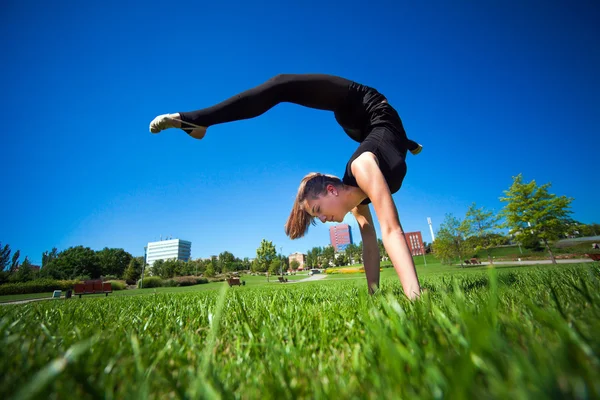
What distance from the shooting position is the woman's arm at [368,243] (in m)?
2.78

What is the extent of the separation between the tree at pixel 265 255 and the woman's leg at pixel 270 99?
2452 inches

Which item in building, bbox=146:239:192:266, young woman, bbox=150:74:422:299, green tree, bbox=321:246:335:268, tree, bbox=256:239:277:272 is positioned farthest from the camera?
building, bbox=146:239:192:266

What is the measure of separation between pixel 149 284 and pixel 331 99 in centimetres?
4656

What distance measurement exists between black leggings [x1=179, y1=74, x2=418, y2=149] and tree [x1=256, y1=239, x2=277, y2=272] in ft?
204

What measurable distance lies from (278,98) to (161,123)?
3.42 ft

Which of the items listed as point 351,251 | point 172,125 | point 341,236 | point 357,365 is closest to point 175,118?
point 172,125

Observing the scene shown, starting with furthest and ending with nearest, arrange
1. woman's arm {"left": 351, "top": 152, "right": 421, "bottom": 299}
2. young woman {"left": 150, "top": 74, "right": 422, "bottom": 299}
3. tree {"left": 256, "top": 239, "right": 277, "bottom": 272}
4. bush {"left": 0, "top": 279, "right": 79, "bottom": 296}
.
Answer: tree {"left": 256, "top": 239, "right": 277, "bottom": 272}, bush {"left": 0, "top": 279, "right": 79, "bottom": 296}, young woman {"left": 150, "top": 74, "right": 422, "bottom": 299}, woman's arm {"left": 351, "top": 152, "right": 421, "bottom": 299}

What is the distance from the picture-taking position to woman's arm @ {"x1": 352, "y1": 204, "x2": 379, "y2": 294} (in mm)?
2781

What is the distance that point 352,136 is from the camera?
2.95m

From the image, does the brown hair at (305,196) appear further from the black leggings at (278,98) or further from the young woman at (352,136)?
the black leggings at (278,98)

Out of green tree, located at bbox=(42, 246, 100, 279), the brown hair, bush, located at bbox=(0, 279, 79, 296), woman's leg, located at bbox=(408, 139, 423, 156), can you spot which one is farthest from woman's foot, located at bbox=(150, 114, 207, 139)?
green tree, located at bbox=(42, 246, 100, 279)

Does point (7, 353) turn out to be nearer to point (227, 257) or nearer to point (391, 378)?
point (391, 378)

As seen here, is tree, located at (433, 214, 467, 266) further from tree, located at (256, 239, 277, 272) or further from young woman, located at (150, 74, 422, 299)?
tree, located at (256, 239, 277, 272)

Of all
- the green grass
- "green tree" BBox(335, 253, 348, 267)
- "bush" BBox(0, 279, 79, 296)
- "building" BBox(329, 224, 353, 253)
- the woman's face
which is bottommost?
the green grass
